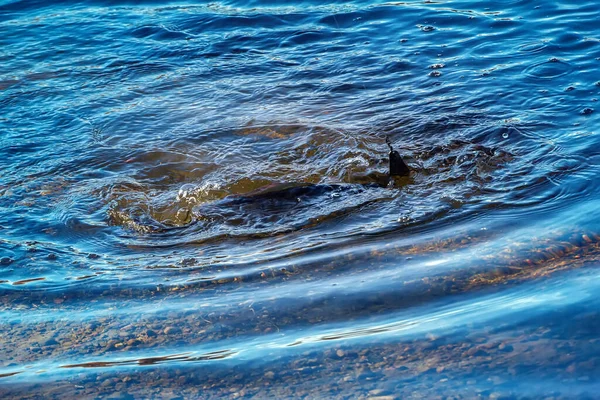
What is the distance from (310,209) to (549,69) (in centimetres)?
376

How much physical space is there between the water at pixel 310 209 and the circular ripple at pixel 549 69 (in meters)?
0.03

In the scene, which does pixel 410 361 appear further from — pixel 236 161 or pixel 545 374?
pixel 236 161

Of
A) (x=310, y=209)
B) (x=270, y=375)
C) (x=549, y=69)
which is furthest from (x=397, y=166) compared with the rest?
(x=549, y=69)

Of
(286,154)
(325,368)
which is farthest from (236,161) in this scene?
(325,368)

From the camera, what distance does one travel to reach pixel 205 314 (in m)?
4.02

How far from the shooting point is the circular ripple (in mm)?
7501

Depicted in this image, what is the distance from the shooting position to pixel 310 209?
5371 mm

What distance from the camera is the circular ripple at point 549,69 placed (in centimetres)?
750

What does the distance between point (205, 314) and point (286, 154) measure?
280cm

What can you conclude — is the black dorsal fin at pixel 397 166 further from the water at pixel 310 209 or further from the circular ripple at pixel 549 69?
the circular ripple at pixel 549 69

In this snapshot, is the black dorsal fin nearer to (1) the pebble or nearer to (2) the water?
(2) the water

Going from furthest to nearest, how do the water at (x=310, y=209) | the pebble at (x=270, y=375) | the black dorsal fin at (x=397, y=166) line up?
the black dorsal fin at (x=397, y=166), the water at (x=310, y=209), the pebble at (x=270, y=375)

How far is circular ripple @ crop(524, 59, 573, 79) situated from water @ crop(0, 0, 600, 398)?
3cm

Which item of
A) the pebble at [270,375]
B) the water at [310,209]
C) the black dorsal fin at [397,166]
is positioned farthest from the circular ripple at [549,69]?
the pebble at [270,375]
